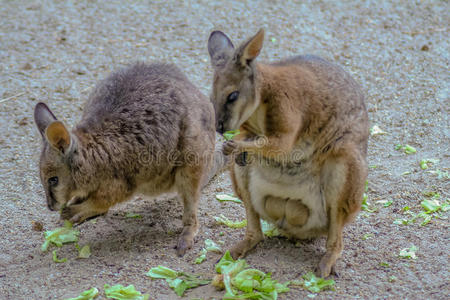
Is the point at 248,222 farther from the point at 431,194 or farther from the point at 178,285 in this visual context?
the point at 431,194

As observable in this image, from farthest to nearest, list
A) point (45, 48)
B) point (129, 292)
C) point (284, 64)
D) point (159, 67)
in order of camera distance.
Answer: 1. point (45, 48)
2. point (159, 67)
3. point (284, 64)
4. point (129, 292)

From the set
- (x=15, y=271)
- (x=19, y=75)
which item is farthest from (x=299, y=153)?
(x=19, y=75)

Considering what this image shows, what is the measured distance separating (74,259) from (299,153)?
1954mm

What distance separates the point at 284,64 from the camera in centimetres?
448

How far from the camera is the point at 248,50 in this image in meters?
3.94

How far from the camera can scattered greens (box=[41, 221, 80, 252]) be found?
185 inches

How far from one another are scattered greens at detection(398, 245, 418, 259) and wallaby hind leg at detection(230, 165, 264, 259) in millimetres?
1071

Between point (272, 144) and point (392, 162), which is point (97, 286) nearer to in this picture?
point (272, 144)

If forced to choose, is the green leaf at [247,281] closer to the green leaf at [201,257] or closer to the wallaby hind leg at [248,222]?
the wallaby hind leg at [248,222]

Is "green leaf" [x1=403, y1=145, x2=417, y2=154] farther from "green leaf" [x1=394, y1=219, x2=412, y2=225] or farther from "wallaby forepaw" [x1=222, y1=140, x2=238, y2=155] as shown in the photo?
"wallaby forepaw" [x1=222, y1=140, x2=238, y2=155]

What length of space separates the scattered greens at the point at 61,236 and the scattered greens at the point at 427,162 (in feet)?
11.2

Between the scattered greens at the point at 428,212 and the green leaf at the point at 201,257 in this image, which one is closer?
the green leaf at the point at 201,257

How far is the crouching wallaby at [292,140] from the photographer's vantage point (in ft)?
12.9

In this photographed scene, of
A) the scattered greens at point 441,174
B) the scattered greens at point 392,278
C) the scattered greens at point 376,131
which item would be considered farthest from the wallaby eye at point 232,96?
the scattered greens at point 376,131
